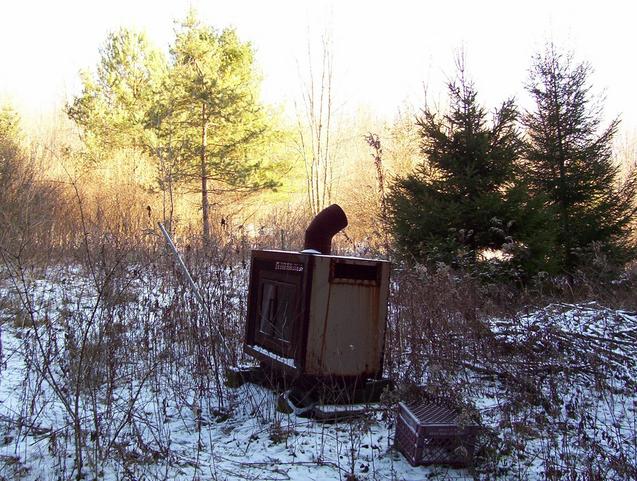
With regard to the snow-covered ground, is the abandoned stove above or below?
above

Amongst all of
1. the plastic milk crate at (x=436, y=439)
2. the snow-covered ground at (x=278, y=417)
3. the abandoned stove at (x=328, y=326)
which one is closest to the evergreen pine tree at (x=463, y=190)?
the snow-covered ground at (x=278, y=417)

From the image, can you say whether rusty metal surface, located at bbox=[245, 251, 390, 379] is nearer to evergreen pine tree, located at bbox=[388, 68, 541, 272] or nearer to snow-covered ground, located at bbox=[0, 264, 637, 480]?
snow-covered ground, located at bbox=[0, 264, 637, 480]

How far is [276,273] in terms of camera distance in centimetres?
427

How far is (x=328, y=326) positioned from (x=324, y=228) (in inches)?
32.6

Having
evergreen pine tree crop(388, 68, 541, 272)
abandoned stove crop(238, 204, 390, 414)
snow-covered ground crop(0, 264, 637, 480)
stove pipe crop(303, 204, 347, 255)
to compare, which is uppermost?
evergreen pine tree crop(388, 68, 541, 272)

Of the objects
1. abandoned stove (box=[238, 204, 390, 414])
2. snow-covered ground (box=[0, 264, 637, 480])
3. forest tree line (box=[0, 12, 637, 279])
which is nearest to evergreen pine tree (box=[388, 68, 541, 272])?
forest tree line (box=[0, 12, 637, 279])

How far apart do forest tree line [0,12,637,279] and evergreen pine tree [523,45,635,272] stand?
31 millimetres

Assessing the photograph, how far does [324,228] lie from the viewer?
422 centimetres

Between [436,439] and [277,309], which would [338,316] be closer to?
[277,309]

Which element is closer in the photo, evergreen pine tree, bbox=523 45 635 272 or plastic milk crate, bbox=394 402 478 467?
plastic milk crate, bbox=394 402 478 467

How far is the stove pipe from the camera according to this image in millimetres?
4219

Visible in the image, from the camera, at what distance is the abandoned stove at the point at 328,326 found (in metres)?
3.75

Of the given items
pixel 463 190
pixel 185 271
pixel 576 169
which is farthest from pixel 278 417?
pixel 576 169

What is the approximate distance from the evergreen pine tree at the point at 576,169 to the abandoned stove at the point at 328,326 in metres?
6.83
